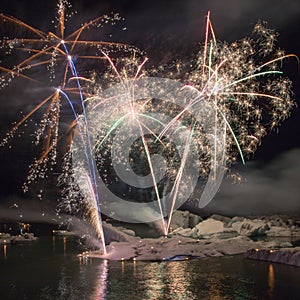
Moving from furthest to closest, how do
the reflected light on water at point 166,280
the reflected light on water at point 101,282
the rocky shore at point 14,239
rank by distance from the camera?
the rocky shore at point 14,239, the reflected light on water at point 101,282, the reflected light on water at point 166,280

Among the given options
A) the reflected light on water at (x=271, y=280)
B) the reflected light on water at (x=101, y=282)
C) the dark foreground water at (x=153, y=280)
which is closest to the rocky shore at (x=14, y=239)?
the dark foreground water at (x=153, y=280)

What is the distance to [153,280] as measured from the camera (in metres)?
16.2

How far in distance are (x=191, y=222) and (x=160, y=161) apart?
15.5 m

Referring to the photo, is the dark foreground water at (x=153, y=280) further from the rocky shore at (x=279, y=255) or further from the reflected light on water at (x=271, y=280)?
the rocky shore at (x=279, y=255)

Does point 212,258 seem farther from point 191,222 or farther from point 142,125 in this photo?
point 191,222

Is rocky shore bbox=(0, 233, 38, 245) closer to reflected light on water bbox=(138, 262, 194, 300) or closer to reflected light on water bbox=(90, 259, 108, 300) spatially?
reflected light on water bbox=(90, 259, 108, 300)

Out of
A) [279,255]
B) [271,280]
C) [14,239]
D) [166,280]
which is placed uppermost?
[14,239]

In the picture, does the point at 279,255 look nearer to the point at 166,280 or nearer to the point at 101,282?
the point at 166,280

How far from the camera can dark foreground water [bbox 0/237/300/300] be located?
13656 mm

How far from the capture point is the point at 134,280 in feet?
53.6

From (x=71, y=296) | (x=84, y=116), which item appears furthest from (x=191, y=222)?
(x=71, y=296)

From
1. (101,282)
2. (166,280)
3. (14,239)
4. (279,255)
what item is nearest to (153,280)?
(166,280)

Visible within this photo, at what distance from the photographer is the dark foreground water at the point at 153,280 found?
538 inches

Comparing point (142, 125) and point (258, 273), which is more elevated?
point (142, 125)
